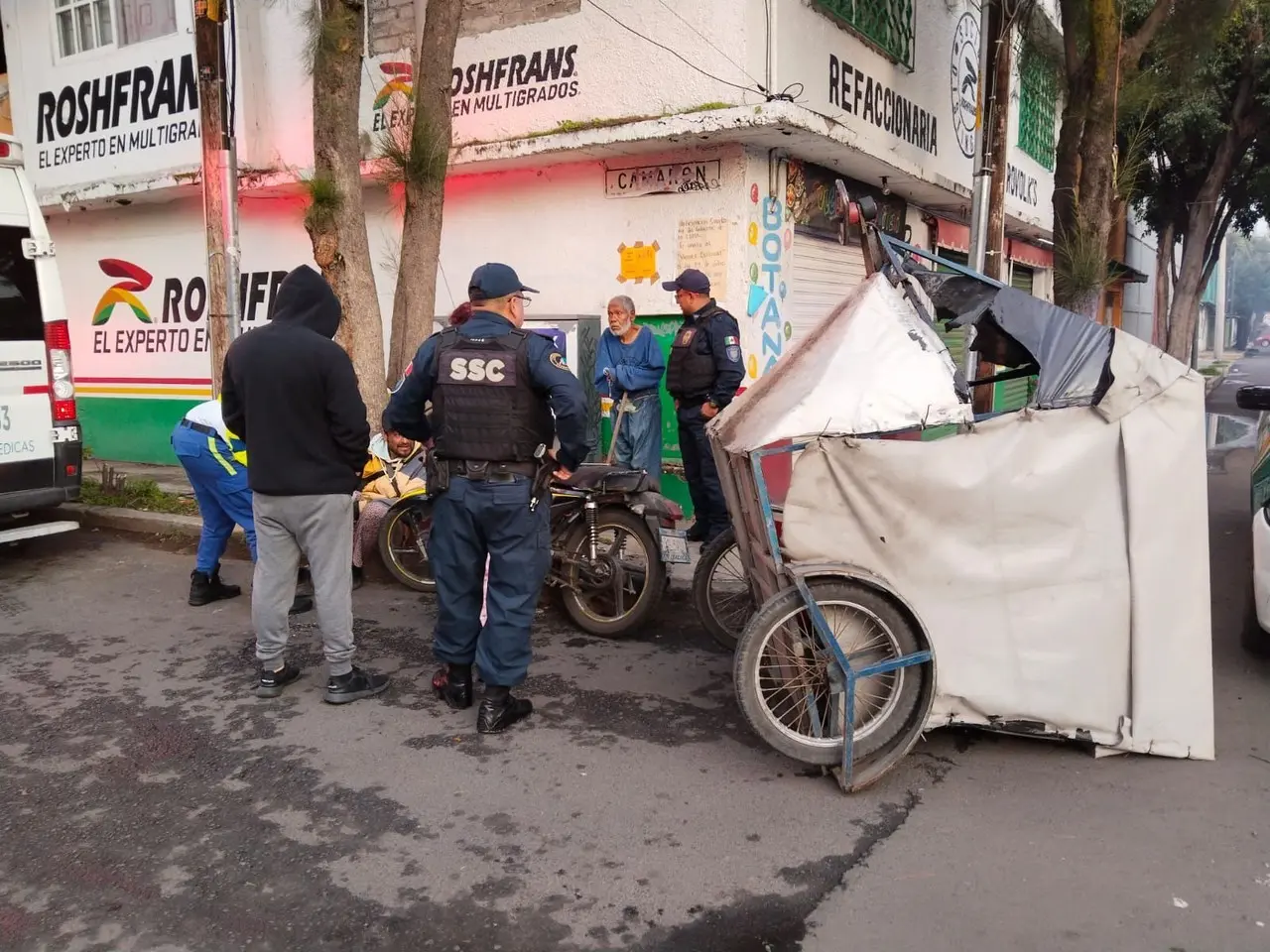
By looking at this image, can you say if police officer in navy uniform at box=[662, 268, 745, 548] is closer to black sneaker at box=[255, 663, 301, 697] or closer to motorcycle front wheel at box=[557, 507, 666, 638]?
motorcycle front wheel at box=[557, 507, 666, 638]

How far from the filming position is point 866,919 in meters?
2.77

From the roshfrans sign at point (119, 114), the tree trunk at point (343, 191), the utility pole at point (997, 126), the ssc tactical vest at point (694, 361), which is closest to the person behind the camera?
the ssc tactical vest at point (694, 361)

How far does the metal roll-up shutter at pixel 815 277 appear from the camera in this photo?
348 inches

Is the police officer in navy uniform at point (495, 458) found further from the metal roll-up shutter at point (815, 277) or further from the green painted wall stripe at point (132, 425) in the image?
the green painted wall stripe at point (132, 425)

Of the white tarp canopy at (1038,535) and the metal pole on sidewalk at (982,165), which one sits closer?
the white tarp canopy at (1038,535)

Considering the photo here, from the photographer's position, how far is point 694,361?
680cm

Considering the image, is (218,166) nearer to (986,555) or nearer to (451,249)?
(451,249)

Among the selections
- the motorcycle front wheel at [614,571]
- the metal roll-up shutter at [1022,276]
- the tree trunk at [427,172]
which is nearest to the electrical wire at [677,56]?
the tree trunk at [427,172]

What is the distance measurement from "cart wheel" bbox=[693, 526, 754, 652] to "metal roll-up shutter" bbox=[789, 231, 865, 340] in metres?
4.08

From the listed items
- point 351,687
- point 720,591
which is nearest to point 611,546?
point 720,591

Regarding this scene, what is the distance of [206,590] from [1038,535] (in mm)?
4860

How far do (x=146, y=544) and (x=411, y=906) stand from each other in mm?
6021

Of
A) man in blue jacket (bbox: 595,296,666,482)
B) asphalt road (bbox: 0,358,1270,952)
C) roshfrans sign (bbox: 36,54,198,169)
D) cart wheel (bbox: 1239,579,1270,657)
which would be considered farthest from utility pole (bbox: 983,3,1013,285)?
roshfrans sign (bbox: 36,54,198,169)

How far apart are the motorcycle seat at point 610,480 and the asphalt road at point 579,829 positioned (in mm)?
982
